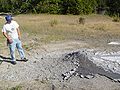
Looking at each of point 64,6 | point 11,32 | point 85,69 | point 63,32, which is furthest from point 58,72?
point 64,6

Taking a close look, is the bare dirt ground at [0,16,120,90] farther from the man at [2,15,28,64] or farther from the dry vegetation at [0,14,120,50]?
the man at [2,15,28,64]

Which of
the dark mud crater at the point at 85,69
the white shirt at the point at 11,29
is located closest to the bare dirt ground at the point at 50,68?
the dark mud crater at the point at 85,69

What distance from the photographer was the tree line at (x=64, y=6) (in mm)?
28906

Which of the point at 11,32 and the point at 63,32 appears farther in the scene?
the point at 63,32

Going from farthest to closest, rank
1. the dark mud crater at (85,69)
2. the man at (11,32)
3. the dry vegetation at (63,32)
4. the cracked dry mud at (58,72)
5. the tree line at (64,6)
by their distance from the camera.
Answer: the tree line at (64,6) < the dry vegetation at (63,32) < the man at (11,32) < the dark mud crater at (85,69) < the cracked dry mud at (58,72)

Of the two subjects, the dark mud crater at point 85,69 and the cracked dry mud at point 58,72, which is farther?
the dark mud crater at point 85,69

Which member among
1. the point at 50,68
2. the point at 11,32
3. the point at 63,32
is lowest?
the point at 63,32

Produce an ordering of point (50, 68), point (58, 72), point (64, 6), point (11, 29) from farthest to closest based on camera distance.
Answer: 1. point (64, 6)
2. point (11, 29)
3. point (50, 68)
4. point (58, 72)

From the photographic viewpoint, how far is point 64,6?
29562 millimetres

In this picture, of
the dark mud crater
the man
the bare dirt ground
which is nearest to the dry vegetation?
the bare dirt ground

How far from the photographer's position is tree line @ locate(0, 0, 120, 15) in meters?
28.9

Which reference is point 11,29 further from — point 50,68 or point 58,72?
point 58,72

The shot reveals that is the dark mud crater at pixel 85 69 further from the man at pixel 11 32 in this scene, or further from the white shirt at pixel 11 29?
the white shirt at pixel 11 29

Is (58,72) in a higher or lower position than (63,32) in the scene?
higher
